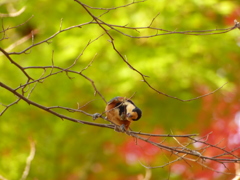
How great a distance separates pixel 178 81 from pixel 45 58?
72.2 inches

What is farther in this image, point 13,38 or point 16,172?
point 13,38

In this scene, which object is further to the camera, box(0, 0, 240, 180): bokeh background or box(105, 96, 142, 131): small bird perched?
box(0, 0, 240, 180): bokeh background

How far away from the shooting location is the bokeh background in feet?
21.9

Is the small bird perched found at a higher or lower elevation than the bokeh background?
lower

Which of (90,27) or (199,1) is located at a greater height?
(199,1)

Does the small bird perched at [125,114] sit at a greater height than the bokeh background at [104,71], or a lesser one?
lesser

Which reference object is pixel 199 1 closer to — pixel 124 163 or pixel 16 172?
pixel 124 163

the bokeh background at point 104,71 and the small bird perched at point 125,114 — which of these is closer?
the small bird perched at point 125,114

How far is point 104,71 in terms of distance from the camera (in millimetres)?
6801

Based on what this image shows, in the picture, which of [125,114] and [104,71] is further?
[104,71]

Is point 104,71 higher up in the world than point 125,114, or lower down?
higher up

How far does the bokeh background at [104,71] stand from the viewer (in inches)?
263

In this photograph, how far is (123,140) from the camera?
7789mm

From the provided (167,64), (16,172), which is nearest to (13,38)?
(16,172)
